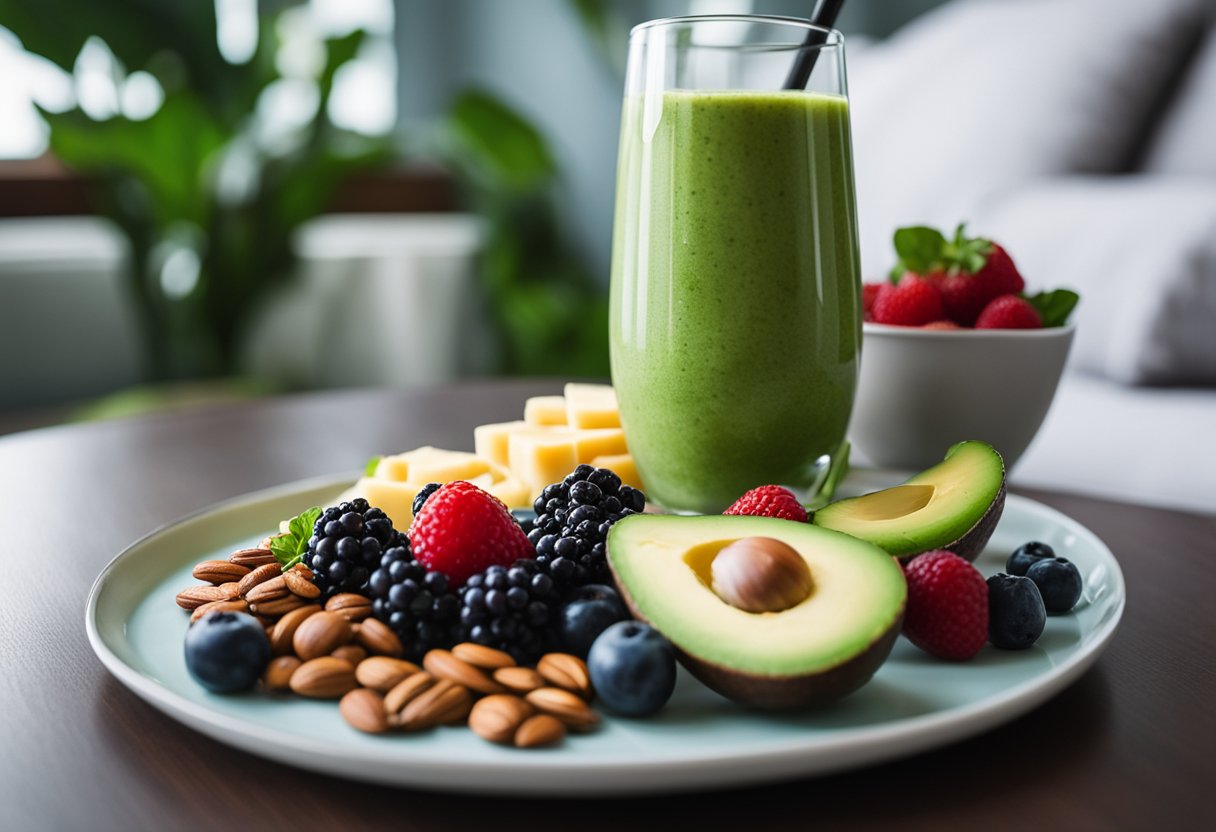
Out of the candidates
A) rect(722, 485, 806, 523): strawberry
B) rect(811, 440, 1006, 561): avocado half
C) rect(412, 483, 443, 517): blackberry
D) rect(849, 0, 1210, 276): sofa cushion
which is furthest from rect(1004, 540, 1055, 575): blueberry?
rect(849, 0, 1210, 276): sofa cushion

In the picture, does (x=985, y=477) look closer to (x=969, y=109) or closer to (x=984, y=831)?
(x=984, y=831)

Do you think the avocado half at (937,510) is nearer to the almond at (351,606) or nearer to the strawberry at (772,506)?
the strawberry at (772,506)

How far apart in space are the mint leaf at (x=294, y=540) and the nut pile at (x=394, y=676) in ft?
0.18

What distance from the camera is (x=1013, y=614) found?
0.55 meters

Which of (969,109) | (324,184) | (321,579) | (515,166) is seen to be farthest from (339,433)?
(515,166)

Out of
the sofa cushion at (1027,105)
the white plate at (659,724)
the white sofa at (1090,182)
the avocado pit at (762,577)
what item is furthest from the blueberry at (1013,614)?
the sofa cushion at (1027,105)

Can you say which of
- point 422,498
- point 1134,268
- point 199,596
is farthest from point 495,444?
point 1134,268

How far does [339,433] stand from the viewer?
114 centimetres

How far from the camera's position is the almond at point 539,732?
0.45m

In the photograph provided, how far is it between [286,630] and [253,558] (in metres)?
0.13

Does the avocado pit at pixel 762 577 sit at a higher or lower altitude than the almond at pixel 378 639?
higher

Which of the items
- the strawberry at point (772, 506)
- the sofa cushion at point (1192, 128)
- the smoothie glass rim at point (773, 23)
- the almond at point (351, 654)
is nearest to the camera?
the almond at point (351, 654)

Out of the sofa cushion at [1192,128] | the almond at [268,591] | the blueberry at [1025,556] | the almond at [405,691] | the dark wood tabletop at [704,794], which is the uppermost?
the sofa cushion at [1192,128]

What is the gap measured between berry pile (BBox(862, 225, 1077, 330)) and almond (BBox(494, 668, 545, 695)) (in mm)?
511
